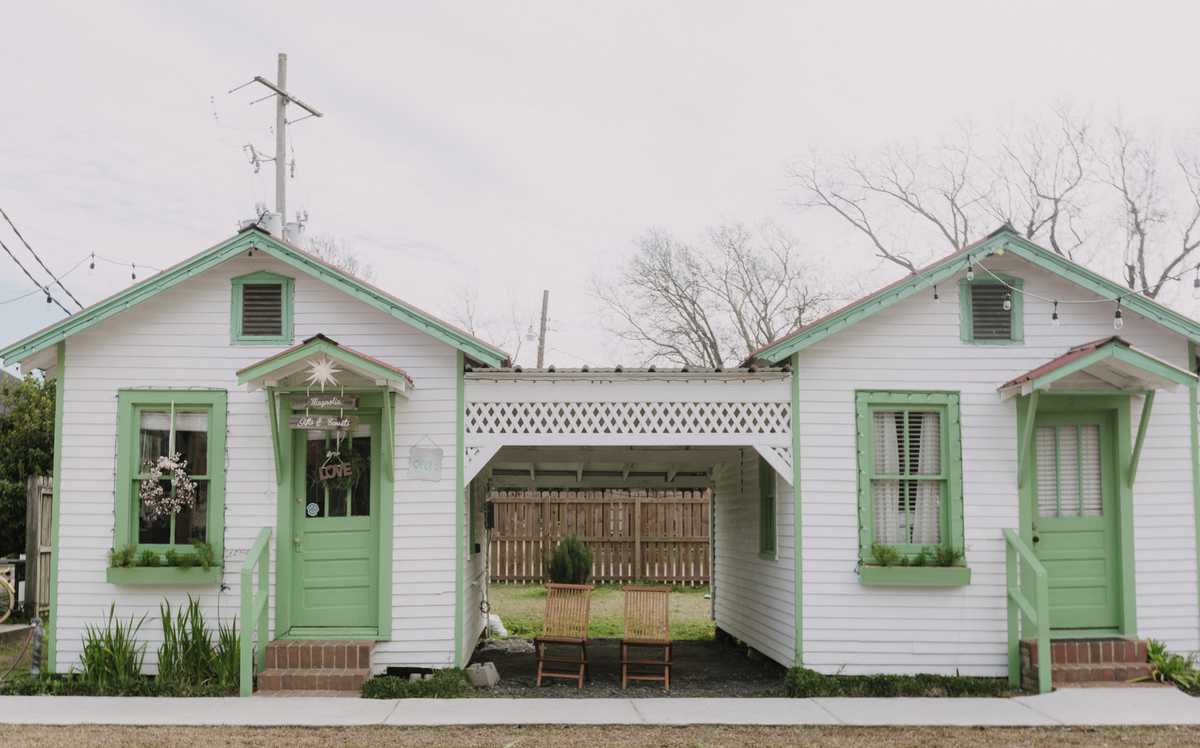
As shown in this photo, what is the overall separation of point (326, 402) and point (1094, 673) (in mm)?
6803

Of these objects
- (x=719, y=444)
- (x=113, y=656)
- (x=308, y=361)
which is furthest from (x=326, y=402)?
(x=719, y=444)

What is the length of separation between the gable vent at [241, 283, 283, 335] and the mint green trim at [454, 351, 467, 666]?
1.65 metres

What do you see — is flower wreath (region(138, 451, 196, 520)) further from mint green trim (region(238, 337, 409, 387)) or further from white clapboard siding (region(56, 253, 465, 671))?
mint green trim (region(238, 337, 409, 387))

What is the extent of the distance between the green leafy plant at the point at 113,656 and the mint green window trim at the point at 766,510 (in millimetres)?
5693

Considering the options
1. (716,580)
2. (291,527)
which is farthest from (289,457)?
(716,580)

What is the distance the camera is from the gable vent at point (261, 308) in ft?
34.5

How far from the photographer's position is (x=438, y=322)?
10.2 metres

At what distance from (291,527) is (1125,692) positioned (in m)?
7.09

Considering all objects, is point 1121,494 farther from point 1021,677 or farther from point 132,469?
point 132,469

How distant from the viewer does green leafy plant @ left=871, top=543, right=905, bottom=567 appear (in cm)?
1019

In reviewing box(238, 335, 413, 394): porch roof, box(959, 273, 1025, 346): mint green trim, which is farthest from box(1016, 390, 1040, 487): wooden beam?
box(238, 335, 413, 394): porch roof

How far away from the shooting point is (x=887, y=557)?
33.4ft

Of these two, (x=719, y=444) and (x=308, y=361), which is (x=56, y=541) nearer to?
(x=308, y=361)

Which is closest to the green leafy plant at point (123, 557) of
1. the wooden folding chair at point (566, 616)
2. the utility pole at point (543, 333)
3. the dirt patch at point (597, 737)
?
the dirt patch at point (597, 737)
